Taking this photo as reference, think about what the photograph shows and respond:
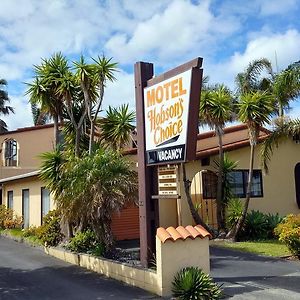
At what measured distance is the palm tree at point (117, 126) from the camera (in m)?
14.4

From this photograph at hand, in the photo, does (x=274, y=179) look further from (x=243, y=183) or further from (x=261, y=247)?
(x=261, y=247)

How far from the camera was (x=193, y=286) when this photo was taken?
8.38 meters

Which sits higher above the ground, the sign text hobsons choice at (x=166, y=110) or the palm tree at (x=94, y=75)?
the palm tree at (x=94, y=75)

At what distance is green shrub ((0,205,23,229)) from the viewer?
850 inches

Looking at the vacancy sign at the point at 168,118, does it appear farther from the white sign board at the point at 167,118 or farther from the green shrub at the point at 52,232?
the green shrub at the point at 52,232

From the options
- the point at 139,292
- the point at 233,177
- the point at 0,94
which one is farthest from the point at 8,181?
the point at 0,94

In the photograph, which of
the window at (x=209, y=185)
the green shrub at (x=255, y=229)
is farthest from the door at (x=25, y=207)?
the green shrub at (x=255, y=229)

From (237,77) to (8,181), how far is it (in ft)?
45.3

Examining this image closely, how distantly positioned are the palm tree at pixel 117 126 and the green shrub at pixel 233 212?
16.4ft

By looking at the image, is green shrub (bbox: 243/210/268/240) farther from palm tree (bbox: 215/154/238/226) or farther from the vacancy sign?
the vacancy sign

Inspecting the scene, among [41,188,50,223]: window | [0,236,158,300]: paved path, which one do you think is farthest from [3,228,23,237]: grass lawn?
[0,236,158,300]: paved path

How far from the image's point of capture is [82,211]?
12.1 meters

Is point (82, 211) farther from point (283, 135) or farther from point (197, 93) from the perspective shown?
point (283, 135)

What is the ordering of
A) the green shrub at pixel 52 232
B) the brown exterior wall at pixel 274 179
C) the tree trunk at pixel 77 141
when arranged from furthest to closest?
the brown exterior wall at pixel 274 179 < the green shrub at pixel 52 232 < the tree trunk at pixel 77 141
